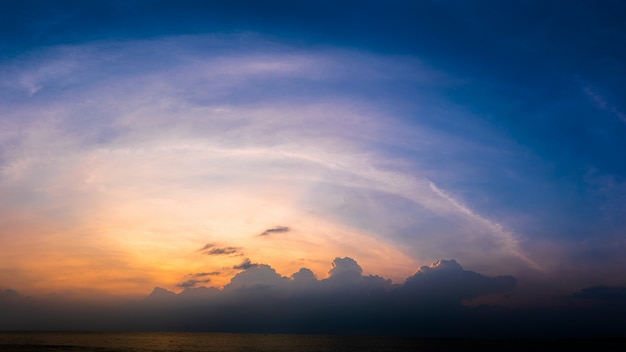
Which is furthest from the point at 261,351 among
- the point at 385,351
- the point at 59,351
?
the point at 59,351

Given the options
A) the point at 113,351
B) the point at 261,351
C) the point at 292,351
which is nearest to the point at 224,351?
the point at 261,351

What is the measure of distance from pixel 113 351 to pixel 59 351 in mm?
18737

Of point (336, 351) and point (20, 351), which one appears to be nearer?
point (20, 351)

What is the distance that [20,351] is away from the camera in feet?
482

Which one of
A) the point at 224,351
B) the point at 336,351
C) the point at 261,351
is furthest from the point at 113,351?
the point at 336,351

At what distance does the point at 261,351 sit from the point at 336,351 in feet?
90.4

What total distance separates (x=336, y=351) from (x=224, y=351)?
4148 centimetres

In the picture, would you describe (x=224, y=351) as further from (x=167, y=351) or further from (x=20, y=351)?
(x=20, y=351)

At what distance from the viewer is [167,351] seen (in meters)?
165

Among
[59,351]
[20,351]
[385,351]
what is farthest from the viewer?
[385,351]

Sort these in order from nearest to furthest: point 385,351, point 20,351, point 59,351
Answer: point 20,351 → point 59,351 → point 385,351

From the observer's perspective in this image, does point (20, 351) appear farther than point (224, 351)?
No

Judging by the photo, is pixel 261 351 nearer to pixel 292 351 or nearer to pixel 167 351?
pixel 292 351

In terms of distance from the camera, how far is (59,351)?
162875mm
